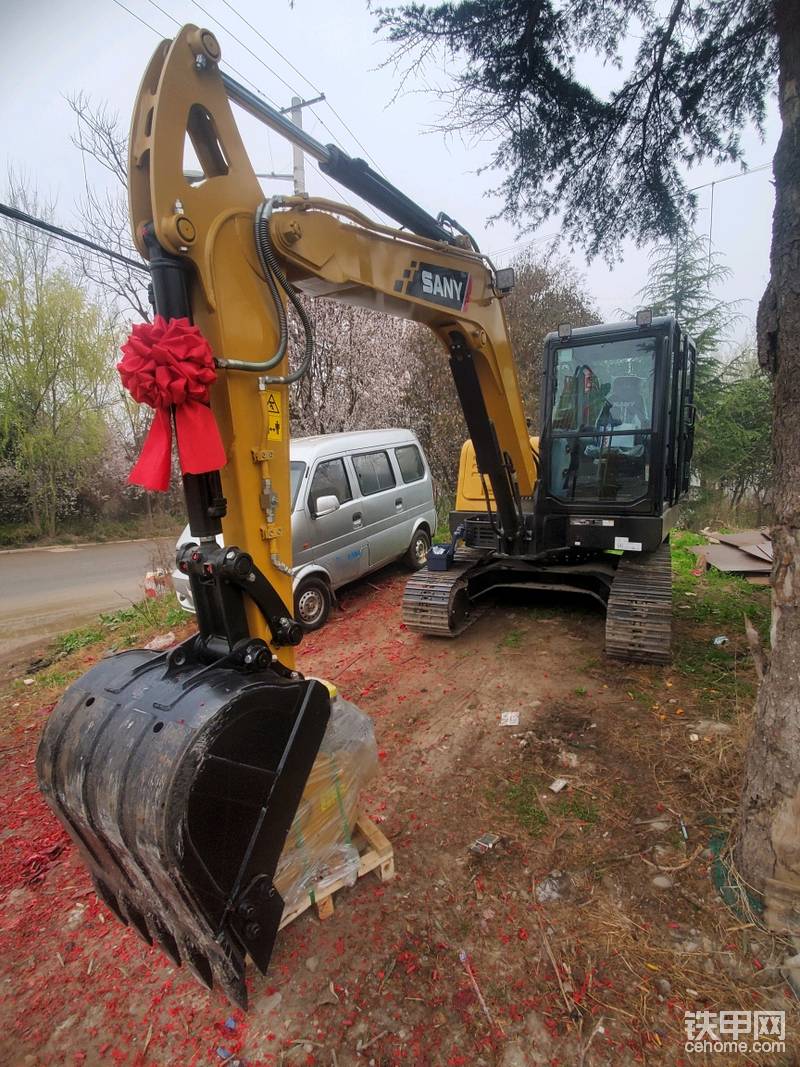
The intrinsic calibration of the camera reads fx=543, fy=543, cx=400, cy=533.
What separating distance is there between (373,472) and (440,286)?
4.03m

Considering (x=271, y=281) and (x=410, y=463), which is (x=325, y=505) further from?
(x=271, y=281)

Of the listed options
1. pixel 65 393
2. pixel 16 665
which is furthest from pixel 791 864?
pixel 65 393

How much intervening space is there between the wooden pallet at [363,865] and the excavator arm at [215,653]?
38cm

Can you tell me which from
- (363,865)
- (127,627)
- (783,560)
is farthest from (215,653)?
(127,627)

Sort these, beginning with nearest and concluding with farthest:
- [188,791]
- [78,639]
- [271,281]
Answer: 1. [188,791]
2. [271,281]
3. [78,639]

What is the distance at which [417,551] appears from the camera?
28.0 feet

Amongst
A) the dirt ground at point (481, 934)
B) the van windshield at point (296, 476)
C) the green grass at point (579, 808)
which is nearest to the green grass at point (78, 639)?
the dirt ground at point (481, 934)

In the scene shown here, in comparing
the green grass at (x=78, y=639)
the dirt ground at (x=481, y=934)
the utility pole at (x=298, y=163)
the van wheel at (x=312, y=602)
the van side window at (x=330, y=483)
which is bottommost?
the green grass at (x=78, y=639)

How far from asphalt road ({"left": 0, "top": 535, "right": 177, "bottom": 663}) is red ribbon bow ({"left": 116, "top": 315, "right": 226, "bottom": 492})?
6434mm

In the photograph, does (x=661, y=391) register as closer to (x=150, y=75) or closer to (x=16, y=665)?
(x=150, y=75)

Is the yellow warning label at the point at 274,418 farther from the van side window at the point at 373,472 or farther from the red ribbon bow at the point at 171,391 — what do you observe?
the van side window at the point at 373,472

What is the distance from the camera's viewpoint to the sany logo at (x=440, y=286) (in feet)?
11.2

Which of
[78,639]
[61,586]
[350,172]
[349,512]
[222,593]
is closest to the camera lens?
[222,593]

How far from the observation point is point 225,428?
223 centimetres
